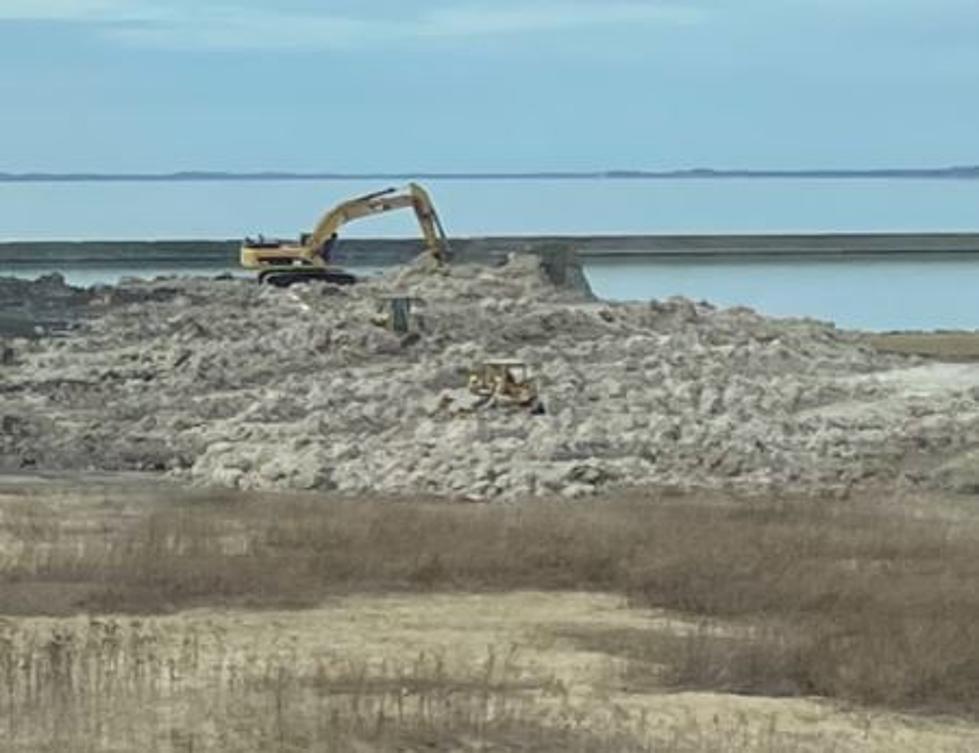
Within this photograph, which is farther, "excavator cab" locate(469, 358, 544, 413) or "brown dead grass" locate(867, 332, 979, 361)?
"brown dead grass" locate(867, 332, 979, 361)

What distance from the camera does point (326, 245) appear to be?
46.7 metres

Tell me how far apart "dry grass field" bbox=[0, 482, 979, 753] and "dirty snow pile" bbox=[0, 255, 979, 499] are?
3.04 meters

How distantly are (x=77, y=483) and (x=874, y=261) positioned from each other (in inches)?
2785

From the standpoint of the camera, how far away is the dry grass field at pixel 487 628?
9664 mm

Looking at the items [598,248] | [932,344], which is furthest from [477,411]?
[598,248]

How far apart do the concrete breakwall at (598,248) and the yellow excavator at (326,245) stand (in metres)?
30.1

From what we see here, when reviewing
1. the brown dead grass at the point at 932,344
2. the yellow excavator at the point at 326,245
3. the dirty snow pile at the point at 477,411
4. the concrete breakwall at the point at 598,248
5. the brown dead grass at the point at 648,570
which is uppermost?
the concrete breakwall at the point at 598,248

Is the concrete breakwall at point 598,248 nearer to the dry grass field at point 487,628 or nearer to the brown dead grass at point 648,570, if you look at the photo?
the brown dead grass at point 648,570

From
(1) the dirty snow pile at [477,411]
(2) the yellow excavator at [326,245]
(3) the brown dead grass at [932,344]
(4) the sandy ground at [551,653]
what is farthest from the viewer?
(2) the yellow excavator at [326,245]

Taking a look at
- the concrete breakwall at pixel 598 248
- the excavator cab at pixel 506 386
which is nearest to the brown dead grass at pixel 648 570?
the excavator cab at pixel 506 386

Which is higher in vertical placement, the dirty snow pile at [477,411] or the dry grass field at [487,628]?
the dirty snow pile at [477,411]

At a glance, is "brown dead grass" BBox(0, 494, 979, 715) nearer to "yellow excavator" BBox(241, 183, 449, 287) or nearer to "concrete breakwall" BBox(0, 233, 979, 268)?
"yellow excavator" BBox(241, 183, 449, 287)

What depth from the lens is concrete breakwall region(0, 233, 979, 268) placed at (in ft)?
274

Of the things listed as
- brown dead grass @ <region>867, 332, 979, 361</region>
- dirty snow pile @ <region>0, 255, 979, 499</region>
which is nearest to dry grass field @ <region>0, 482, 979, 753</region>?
dirty snow pile @ <region>0, 255, 979, 499</region>
